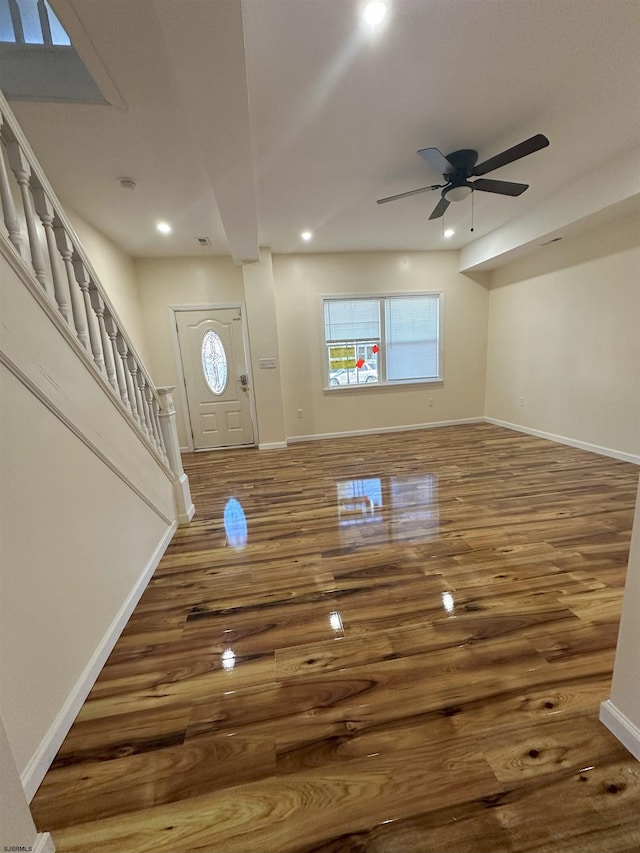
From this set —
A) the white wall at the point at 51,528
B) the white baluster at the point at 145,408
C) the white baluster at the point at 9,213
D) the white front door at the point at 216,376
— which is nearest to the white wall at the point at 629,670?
the white wall at the point at 51,528

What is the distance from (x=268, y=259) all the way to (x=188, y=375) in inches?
80.0

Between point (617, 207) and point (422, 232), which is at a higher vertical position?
point (422, 232)

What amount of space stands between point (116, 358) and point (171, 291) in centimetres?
324

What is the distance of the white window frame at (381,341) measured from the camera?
502 cm

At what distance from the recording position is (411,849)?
2.73 feet

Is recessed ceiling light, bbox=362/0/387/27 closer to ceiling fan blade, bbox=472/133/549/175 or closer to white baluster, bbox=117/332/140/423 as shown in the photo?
ceiling fan blade, bbox=472/133/549/175

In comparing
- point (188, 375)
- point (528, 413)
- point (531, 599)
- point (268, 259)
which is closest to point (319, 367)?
point (268, 259)

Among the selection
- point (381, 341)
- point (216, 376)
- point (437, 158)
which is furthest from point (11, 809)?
point (381, 341)

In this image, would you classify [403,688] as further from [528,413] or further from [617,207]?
[528,413]

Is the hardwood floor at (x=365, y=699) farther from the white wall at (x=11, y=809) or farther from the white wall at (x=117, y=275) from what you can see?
the white wall at (x=117, y=275)

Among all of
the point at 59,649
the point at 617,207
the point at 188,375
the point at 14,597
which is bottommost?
the point at 59,649

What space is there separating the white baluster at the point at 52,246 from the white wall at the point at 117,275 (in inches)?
58.2

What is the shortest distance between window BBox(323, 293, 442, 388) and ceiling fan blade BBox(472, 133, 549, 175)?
2664mm

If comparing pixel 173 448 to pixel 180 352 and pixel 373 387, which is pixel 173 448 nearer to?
pixel 180 352
